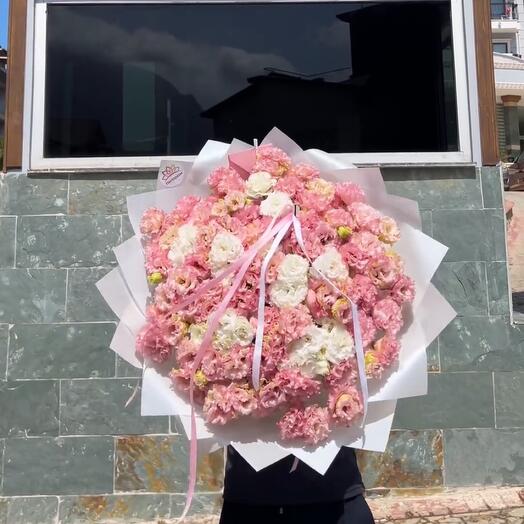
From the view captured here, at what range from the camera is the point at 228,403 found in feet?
5.03

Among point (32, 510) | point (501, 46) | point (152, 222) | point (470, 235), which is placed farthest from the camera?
point (501, 46)

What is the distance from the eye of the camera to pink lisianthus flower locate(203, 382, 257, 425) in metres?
1.54

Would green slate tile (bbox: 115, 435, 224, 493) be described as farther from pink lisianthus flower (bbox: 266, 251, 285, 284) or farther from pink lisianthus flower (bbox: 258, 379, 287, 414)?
pink lisianthus flower (bbox: 266, 251, 285, 284)

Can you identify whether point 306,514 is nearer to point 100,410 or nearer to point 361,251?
point 361,251

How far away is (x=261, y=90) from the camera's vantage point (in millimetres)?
3943

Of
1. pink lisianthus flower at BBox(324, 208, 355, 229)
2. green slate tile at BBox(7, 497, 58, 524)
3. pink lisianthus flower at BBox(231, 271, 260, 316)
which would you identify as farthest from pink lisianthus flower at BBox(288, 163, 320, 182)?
green slate tile at BBox(7, 497, 58, 524)

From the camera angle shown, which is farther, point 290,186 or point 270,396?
point 290,186

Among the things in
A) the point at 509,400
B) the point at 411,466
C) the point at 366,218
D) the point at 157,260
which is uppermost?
the point at 366,218

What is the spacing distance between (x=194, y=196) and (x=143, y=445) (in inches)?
88.0

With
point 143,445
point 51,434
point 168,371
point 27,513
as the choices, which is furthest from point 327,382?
point 27,513

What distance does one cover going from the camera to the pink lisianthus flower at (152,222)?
1.73 metres

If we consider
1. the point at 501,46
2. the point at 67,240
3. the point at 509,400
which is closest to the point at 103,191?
the point at 67,240

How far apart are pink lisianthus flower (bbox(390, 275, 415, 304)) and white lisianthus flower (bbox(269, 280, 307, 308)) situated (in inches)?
10.5

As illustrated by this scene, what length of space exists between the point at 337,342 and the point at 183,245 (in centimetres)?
51
